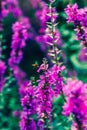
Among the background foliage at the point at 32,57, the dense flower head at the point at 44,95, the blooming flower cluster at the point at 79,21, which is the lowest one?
the background foliage at the point at 32,57

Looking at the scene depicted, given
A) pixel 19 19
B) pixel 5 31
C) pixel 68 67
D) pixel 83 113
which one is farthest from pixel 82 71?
pixel 83 113

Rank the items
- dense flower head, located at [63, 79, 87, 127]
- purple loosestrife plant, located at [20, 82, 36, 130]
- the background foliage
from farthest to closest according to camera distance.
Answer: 1. the background foliage
2. purple loosestrife plant, located at [20, 82, 36, 130]
3. dense flower head, located at [63, 79, 87, 127]

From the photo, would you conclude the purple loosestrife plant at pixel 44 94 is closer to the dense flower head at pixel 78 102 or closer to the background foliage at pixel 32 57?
the dense flower head at pixel 78 102

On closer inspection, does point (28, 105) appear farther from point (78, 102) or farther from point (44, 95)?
point (78, 102)

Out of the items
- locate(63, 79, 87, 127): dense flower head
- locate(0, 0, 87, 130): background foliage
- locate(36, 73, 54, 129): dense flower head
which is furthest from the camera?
locate(0, 0, 87, 130): background foliage

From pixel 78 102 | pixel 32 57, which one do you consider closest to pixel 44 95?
pixel 78 102

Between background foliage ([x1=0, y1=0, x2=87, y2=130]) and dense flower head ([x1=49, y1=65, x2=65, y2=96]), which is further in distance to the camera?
background foliage ([x1=0, y1=0, x2=87, y2=130])

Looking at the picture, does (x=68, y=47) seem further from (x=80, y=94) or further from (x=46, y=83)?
(x=80, y=94)

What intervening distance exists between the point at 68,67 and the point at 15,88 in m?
0.66

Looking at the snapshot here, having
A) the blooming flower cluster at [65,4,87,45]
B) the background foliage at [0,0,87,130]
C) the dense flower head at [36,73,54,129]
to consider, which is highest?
the blooming flower cluster at [65,4,87,45]

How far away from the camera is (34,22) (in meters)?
5.02

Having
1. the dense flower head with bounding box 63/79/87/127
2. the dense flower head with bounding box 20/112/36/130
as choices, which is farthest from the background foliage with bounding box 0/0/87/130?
the dense flower head with bounding box 63/79/87/127

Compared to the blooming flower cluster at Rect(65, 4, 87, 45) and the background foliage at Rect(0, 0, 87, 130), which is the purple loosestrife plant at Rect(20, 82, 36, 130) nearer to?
the blooming flower cluster at Rect(65, 4, 87, 45)

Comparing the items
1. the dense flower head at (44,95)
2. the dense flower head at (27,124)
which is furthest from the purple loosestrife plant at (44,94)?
the dense flower head at (27,124)
